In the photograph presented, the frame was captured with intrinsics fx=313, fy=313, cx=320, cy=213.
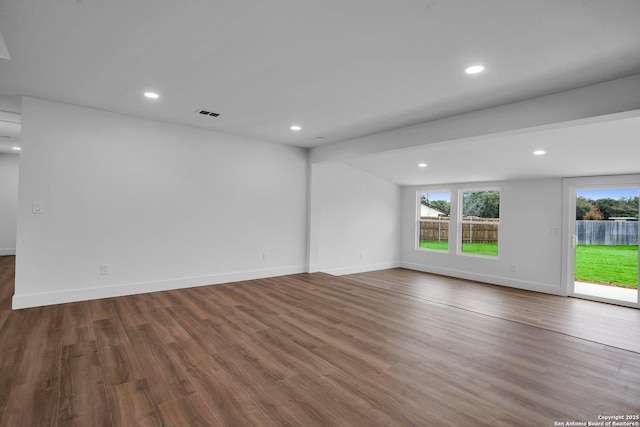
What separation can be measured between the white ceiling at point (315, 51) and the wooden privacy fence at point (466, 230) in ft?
12.6

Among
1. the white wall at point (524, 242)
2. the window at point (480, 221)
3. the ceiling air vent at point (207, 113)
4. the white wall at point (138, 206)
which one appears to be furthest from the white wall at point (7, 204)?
the window at point (480, 221)

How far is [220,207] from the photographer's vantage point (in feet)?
17.1

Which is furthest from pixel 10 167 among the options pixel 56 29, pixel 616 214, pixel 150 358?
pixel 616 214

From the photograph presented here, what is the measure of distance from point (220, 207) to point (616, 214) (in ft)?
21.6

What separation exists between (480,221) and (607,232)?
2.06m

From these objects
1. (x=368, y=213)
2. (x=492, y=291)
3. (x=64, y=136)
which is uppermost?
(x=64, y=136)

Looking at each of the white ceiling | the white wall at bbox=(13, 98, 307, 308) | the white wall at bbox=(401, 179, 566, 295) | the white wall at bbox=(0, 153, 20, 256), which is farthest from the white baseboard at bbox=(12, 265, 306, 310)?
the white wall at bbox=(0, 153, 20, 256)

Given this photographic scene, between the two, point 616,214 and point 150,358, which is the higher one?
point 616,214

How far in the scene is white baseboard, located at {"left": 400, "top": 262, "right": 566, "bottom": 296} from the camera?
5.66 m

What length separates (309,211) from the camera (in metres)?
6.30

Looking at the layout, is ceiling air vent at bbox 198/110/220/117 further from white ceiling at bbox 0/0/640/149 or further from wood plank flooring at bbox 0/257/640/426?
wood plank flooring at bbox 0/257/640/426

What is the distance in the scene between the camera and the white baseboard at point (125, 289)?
12.5 feet

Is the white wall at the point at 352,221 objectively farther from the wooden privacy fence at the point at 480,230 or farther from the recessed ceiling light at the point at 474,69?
the recessed ceiling light at the point at 474,69

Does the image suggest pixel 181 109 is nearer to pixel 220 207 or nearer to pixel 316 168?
pixel 220 207
